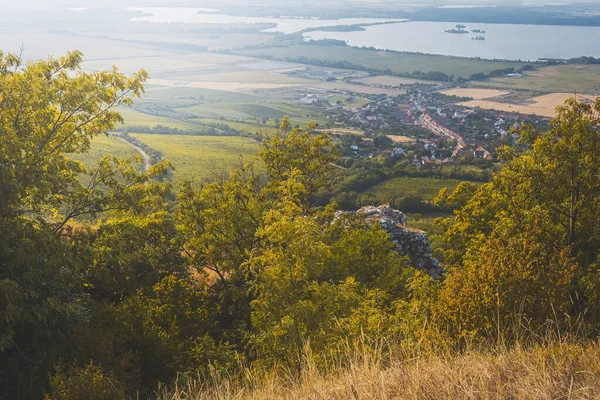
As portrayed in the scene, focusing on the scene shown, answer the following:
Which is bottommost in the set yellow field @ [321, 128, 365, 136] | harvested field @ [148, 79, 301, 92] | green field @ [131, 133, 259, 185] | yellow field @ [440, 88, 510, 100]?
green field @ [131, 133, 259, 185]

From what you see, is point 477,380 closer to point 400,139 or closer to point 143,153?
point 143,153

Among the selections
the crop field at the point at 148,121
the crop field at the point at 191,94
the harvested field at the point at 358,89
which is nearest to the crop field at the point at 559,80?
the harvested field at the point at 358,89

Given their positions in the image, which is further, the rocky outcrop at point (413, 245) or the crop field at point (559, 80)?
the crop field at point (559, 80)

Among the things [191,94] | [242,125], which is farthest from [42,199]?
[191,94]

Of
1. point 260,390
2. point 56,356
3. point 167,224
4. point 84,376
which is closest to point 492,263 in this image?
point 260,390

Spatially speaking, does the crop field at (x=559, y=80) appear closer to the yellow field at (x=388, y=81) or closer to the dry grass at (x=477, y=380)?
the yellow field at (x=388, y=81)

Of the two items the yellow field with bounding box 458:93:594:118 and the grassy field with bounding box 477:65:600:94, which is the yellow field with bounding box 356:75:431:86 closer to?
the grassy field with bounding box 477:65:600:94

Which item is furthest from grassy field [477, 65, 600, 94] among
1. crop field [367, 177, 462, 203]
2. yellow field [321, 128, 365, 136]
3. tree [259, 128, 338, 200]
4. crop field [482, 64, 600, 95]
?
tree [259, 128, 338, 200]
